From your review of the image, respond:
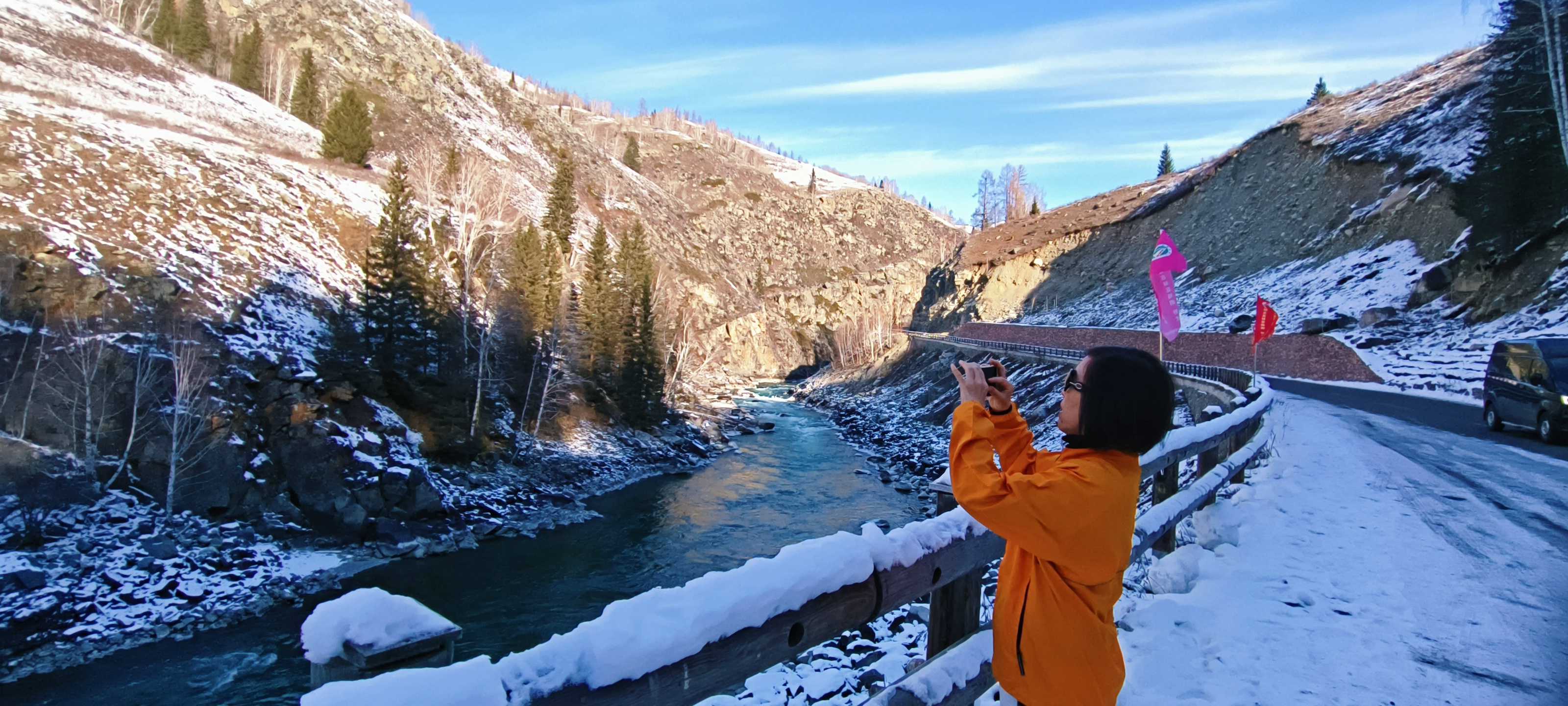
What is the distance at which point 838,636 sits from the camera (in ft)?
10.5

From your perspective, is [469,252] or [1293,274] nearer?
[469,252]

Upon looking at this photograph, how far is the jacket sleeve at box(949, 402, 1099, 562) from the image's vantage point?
2199mm

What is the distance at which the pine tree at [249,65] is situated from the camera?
63.3 meters

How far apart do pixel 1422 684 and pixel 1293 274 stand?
147 ft

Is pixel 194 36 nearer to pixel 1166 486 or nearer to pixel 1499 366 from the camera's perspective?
pixel 1166 486

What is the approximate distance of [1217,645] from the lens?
178 inches

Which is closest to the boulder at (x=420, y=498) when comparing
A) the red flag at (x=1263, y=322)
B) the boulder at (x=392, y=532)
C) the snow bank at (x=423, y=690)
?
the boulder at (x=392, y=532)

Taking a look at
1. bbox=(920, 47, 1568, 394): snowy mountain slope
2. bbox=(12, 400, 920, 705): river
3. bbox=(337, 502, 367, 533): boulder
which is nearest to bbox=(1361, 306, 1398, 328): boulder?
bbox=(920, 47, 1568, 394): snowy mountain slope

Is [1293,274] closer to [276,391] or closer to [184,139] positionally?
[276,391]

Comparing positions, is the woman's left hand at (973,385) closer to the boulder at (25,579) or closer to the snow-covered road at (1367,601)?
the snow-covered road at (1367,601)

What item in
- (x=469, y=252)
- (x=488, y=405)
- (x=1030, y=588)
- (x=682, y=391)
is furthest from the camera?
(x=682, y=391)

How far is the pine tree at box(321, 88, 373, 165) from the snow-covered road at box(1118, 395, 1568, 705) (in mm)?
55940

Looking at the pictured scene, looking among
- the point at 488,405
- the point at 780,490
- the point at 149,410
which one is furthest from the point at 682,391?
the point at 149,410

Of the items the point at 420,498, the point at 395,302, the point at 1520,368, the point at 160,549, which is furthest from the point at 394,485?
the point at 1520,368
